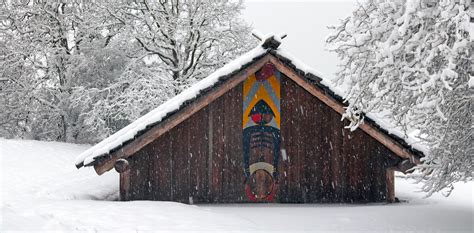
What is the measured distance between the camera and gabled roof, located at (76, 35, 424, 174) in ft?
36.5

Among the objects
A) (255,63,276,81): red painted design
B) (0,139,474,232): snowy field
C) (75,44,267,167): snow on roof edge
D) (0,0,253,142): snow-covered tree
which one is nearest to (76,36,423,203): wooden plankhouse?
(255,63,276,81): red painted design

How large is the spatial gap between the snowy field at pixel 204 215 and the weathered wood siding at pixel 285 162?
0.46m

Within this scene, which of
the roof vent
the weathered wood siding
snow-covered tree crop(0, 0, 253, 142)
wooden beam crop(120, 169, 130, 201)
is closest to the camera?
the roof vent

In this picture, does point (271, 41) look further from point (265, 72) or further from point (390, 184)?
point (390, 184)

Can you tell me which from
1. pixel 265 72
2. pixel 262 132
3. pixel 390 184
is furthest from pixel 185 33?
pixel 390 184

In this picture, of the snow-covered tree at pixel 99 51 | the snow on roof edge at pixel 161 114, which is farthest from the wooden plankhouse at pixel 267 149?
the snow-covered tree at pixel 99 51

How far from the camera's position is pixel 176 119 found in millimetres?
11383

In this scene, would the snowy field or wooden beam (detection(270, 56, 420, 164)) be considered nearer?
the snowy field

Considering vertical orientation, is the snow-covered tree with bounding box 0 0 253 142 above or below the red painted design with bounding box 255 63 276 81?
above

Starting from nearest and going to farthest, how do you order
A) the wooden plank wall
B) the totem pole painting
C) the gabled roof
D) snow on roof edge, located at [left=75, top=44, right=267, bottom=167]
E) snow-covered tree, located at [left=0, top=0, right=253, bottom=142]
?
snow on roof edge, located at [left=75, top=44, right=267, bottom=167] → the gabled roof → the totem pole painting → the wooden plank wall → snow-covered tree, located at [left=0, top=0, right=253, bottom=142]

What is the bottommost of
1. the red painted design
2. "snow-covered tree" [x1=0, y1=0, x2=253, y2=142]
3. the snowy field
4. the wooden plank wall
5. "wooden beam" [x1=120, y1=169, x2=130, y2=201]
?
the snowy field

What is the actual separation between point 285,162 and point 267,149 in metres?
0.49

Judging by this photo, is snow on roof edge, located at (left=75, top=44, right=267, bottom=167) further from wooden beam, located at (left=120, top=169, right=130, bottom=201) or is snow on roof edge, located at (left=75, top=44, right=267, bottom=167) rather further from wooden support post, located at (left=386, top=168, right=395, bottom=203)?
wooden support post, located at (left=386, top=168, right=395, bottom=203)

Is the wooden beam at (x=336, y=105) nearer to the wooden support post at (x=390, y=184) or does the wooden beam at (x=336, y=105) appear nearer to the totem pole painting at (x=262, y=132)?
the totem pole painting at (x=262, y=132)
